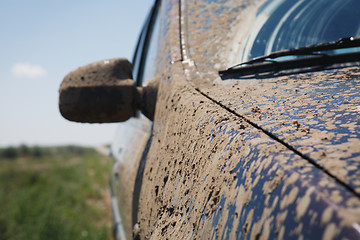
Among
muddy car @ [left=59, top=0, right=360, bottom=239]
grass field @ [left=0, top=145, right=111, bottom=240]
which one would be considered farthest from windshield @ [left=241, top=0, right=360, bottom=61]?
grass field @ [left=0, top=145, right=111, bottom=240]

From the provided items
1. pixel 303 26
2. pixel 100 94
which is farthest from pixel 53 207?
pixel 303 26

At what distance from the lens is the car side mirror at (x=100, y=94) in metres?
1.37

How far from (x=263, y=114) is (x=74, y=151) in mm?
32894

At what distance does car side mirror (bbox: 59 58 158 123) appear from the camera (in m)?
1.37

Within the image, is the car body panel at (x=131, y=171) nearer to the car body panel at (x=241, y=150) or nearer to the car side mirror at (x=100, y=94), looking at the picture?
the car body panel at (x=241, y=150)

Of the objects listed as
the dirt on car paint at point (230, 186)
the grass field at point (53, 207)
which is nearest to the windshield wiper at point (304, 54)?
the dirt on car paint at point (230, 186)

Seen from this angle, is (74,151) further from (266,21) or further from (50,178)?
(266,21)

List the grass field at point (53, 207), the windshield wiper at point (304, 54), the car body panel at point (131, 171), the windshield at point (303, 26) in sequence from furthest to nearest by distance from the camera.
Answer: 1. the grass field at point (53, 207)
2. the car body panel at point (131, 171)
3. the windshield at point (303, 26)
4. the windshield wiper at point (304, 54)

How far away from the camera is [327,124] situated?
0.65m

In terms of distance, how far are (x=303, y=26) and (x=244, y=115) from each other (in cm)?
77

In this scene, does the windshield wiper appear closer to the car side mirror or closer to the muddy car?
the muddy car

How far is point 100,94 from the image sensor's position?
1371 millimetres

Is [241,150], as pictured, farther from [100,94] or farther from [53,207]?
[53,207]

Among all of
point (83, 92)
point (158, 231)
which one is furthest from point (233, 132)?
point (83, 92)
